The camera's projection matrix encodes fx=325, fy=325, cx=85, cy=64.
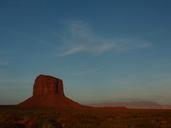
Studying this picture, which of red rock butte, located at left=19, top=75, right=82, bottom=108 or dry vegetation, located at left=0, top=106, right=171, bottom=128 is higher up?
red rock butte, located at left=19, top=75, right=82, bottom=108

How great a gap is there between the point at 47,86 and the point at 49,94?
175 inches

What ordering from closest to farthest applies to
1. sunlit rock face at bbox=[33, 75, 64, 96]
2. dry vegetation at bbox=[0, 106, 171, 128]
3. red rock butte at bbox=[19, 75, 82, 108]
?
dry vegetation at bbox=[0, 106, 171, 128] < red rock butte at bbox=[19, 75, 82, 108] < sunlit rock face at bbox=[33, 75, 64, 96]

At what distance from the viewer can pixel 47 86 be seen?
573 ft

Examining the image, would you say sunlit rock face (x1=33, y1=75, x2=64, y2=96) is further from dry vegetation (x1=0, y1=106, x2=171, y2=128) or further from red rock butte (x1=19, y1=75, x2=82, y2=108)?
dry vegetation (x1=0, y1=106, x2=171, y2=128)

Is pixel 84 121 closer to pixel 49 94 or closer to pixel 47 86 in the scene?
pixel 49 94

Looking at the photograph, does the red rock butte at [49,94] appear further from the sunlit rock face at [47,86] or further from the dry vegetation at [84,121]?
the dry vegetation at [84,121]

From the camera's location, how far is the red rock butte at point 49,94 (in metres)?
165

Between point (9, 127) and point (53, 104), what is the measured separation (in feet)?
441

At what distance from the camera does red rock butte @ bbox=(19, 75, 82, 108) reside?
6507 inches

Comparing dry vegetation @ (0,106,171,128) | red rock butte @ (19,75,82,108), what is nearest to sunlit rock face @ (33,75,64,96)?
red rock butte @ (19,75,82,108)

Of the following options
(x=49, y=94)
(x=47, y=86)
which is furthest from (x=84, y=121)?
(x=47, y=86)

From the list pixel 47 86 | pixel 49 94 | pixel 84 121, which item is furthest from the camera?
pixel 47 86

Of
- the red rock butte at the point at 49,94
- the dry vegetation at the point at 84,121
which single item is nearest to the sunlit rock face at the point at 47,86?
the red rock butte at the point at 49,94

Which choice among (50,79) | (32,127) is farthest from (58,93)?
(32,127)
